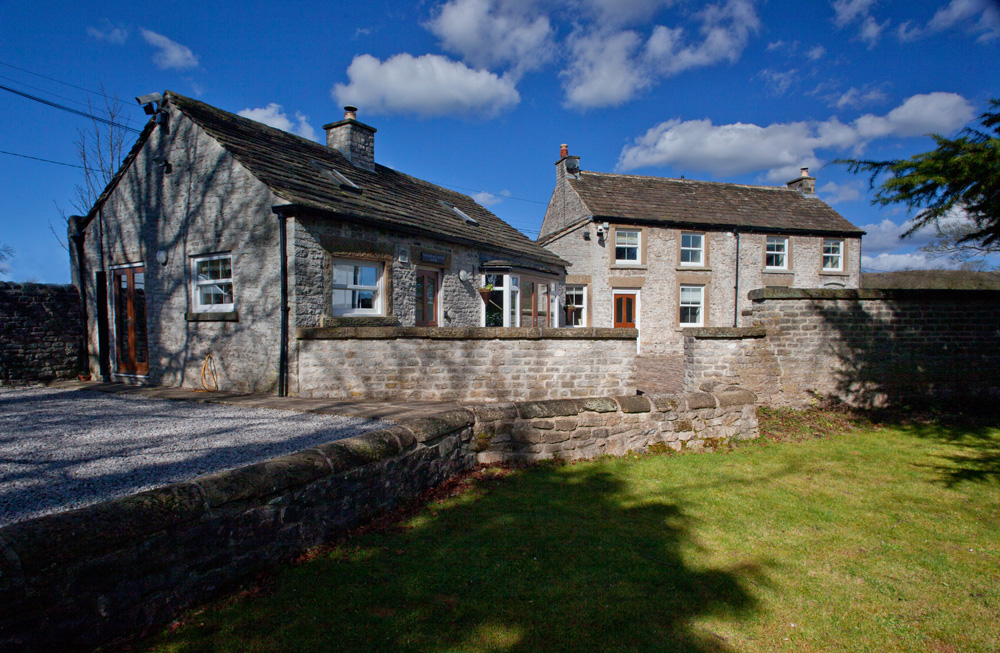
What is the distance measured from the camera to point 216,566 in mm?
3244

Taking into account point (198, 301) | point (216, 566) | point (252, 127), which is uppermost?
point (252, 127)

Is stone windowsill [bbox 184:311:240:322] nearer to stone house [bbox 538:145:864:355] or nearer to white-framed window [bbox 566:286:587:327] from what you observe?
stone house [bbox 538:145:864:355]

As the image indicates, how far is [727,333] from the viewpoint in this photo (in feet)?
30.5

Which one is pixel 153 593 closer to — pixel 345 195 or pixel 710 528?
pixel 710 528

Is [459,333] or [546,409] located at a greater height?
[459,333]

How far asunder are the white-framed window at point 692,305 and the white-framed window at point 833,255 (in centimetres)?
628

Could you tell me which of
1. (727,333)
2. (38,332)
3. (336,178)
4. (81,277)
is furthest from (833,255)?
(38,332)

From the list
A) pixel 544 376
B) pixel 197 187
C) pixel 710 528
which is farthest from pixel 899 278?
pixel 197 187

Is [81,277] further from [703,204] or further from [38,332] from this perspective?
[703,204]

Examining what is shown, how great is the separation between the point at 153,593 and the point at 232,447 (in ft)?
7.30

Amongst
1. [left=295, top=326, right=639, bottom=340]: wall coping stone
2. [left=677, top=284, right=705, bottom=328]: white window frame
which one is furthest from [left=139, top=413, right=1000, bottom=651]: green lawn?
[left=677, top=284, right=705, bottom=328]: white window frame

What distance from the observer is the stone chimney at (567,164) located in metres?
22.0

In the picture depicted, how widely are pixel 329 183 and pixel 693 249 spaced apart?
14.7 metres

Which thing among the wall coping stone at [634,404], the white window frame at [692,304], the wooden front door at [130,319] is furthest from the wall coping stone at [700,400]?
the white window frame at [692,304]
